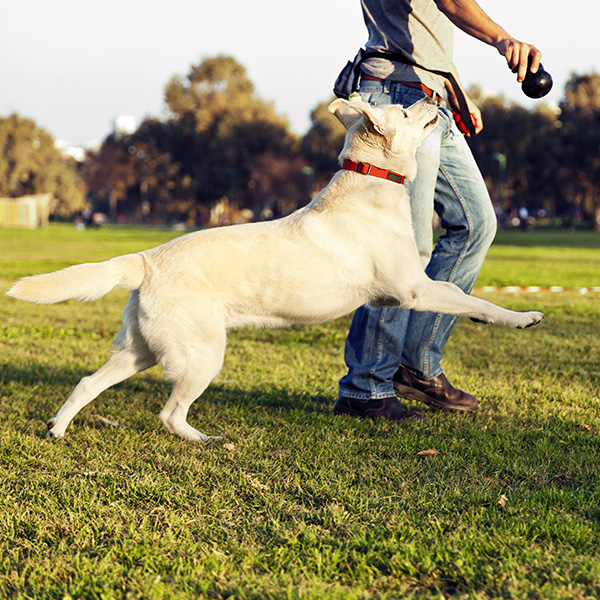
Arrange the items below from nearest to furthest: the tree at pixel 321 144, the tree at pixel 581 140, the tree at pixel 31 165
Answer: the tree at pixel 581 140
the tree at pixel 321 144
the tree at pixel 31 165

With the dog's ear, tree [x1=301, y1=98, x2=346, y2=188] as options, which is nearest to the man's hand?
the dog's ear

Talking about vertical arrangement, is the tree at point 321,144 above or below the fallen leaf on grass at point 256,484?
above

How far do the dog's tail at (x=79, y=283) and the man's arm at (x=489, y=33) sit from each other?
2.12 metres

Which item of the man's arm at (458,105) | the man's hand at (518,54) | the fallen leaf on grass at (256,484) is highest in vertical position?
the man's hand at (518,54)

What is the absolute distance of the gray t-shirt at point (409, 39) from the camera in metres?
4.24

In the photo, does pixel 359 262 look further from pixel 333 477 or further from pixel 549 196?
pixel 549 196

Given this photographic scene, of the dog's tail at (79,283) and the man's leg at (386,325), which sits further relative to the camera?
the man's leg at (386,325)

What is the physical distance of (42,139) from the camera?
248 feet

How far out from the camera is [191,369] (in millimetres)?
3758

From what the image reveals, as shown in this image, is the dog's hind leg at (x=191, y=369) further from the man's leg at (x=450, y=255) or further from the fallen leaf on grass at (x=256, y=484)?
the man's leg at (x=450, y=255)

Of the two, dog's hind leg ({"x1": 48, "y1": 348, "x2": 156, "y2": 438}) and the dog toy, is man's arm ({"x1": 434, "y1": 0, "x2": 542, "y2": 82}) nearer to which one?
the dog toy

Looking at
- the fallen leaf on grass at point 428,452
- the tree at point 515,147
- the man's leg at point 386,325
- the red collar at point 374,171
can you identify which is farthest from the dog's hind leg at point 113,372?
the tree at point 515,147

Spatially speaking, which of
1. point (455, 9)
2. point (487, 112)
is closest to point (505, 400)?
point (455, 9)

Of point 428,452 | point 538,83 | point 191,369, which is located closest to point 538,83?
point 538,83
